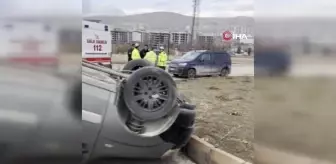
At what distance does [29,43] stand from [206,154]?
5.25ft

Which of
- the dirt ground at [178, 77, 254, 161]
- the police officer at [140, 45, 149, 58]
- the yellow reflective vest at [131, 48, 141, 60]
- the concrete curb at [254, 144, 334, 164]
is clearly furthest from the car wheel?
the concrete curb at [254, 144, 334, 164]

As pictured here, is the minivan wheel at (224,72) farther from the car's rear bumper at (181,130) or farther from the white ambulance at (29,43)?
the white ambulance at (29,43)

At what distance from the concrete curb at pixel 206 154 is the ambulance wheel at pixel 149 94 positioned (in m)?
0.35

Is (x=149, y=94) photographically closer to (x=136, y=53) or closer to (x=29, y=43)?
(x=29, y=43)

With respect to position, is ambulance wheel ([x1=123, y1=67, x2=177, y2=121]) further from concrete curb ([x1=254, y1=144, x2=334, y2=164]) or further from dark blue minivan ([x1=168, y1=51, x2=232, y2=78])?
dark blue minivan ([x1=168, y1=51, x2=232, y2=78])

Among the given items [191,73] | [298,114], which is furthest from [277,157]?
[191,73]

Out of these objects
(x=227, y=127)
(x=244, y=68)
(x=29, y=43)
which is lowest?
(x=227, y=127)

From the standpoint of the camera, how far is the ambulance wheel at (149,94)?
2.06m

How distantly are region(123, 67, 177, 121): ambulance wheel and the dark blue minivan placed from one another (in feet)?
20.3

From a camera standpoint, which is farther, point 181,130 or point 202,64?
point 202,64

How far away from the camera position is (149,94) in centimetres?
209

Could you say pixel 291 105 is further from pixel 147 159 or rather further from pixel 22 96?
pixel 147 159

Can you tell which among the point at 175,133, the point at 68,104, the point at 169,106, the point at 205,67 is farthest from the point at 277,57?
the point at 205,67

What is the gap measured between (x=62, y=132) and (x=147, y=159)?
1354 mm
